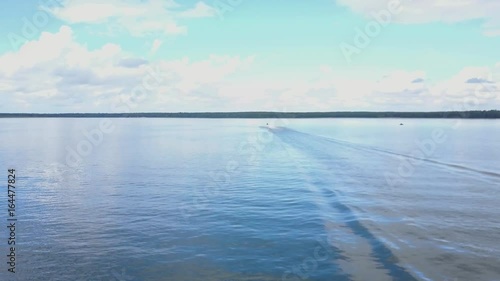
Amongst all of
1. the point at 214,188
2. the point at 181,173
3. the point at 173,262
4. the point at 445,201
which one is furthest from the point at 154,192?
the point at 445,201

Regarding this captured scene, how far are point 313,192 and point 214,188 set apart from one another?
503 cm

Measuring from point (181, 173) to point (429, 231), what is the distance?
1683cm

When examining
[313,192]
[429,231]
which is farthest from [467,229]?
[313,192]

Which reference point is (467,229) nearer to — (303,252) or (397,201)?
(397,201)

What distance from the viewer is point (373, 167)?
30.5 meters

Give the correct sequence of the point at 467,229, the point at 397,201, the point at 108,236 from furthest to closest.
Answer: the point at 397,201 → the point at 467,229 → the point at 108,236

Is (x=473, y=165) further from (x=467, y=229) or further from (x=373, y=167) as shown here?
(x=467, y=229)

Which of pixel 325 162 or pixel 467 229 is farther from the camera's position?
pixel 325 162

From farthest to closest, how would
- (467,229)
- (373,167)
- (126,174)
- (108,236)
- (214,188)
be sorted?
1. (373,167)
2. (126,174)
3. (214,188)
4. (467,229)
5. (108,236)

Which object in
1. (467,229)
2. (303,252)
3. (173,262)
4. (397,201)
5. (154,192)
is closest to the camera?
(173,262)

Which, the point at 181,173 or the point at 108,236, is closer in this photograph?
the point at 108,236

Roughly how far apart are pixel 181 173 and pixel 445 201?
50.9 ft

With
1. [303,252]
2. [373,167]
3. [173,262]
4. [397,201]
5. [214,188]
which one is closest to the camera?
[173,262]

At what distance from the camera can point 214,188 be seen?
21156mm
